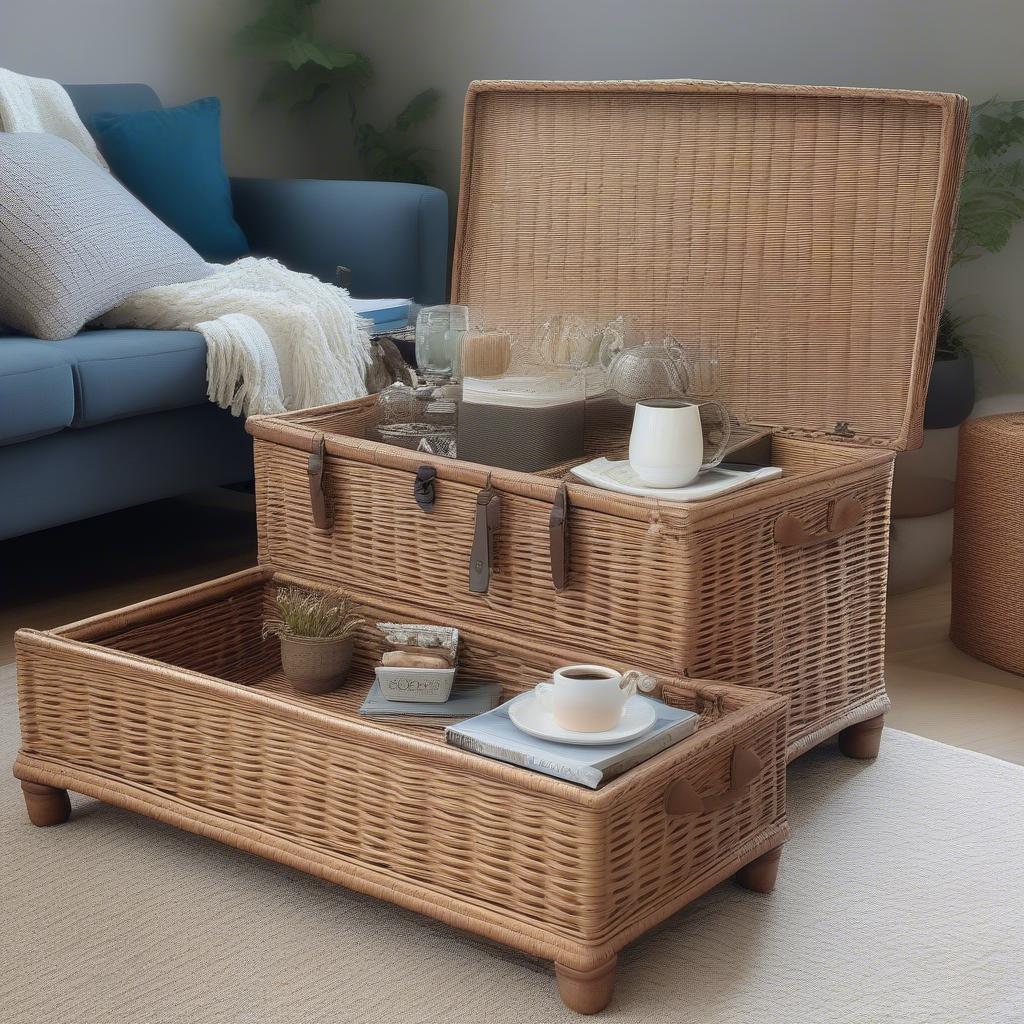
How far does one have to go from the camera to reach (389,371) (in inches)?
73.2

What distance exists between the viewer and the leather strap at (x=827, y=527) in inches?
55.0

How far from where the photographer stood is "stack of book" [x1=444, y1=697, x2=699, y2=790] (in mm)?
1086

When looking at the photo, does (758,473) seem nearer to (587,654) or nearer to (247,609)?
(587,654)

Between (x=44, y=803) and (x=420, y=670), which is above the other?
(x=420, y=670)

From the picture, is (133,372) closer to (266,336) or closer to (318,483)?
(266,336)

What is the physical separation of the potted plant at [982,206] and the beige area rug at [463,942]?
1.20m

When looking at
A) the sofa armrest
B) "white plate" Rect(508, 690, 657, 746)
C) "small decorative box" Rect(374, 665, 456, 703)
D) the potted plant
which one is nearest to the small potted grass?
"small decorative box" Rect(374, 665, 456, 703)

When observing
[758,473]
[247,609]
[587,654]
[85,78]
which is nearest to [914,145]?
[758,473]

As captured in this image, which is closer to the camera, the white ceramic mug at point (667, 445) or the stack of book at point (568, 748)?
the stack of book at point (568, 748)

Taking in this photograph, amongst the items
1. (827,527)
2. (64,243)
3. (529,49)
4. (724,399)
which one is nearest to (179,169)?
(64,243)

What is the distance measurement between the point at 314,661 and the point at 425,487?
0.24 metres

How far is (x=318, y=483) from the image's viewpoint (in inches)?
61.8

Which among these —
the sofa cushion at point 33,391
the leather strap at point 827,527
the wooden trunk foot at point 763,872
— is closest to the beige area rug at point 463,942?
the wooden trunk foot at point 763,872

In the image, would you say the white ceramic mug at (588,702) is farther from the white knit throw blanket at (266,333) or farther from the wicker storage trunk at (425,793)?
the white knit throw blanket at (266,333)
